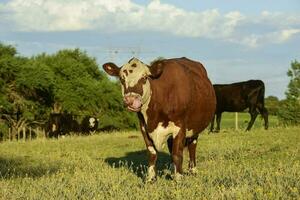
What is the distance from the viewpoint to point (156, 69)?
30.2ft

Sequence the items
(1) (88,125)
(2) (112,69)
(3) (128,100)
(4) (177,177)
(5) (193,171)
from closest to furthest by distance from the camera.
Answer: (3) (128,100) → (4) (177,177) → (2) (112,69) → (5) (193,171) → (1) (88,125)

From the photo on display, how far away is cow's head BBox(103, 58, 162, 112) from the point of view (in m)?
8.60

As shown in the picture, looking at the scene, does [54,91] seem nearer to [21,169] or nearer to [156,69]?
[21,169]

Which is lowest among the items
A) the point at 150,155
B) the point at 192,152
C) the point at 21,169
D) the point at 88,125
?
the point at 88,125

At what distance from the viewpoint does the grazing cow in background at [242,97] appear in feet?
86.2

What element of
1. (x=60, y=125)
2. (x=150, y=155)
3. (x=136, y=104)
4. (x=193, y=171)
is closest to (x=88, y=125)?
(x=60, y=125)

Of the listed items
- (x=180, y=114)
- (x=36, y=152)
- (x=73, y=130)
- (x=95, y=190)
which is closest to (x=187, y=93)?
(x=180, y=114)

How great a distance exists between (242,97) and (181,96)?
18.1 meters

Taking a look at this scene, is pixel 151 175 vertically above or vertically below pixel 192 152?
below

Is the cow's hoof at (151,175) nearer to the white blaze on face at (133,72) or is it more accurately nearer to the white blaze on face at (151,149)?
the white blaze on face at (151,149)

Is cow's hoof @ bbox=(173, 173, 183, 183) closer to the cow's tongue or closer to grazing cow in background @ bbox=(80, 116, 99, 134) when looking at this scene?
the cow's tongue

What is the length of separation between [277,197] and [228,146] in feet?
31.6

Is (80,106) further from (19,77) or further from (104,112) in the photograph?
(19,77)

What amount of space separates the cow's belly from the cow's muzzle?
700 millimetres
